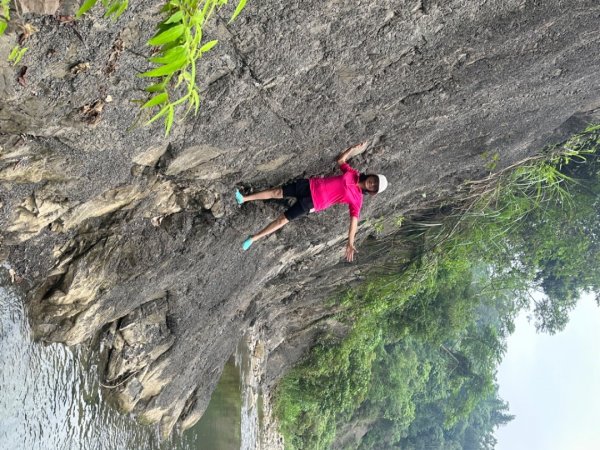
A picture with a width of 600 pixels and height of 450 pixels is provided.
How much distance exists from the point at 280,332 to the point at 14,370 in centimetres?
734

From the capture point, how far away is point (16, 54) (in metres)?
3.24

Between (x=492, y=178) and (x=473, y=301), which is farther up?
(x=492, y=178)

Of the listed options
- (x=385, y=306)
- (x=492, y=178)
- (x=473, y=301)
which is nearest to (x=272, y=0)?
(x=492, y=178)

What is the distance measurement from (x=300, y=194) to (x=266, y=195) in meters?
0.40

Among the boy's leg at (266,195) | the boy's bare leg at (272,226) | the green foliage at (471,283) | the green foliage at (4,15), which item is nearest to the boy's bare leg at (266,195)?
the boy's leg at (266,195)

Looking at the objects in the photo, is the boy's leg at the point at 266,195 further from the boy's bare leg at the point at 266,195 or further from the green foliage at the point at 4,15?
the green foliage at the point at 4,15

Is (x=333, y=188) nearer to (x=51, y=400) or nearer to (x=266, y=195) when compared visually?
(x=266, y=195)

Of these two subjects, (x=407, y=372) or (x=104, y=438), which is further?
(x=407, y=372)

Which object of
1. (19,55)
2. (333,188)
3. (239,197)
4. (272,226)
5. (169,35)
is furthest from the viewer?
(272,226)

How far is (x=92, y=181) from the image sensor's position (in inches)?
179

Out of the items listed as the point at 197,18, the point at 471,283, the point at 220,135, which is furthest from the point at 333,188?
the point at 471,283

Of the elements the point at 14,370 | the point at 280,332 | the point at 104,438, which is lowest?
the point at 104,438

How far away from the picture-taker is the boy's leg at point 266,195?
19.3 feet

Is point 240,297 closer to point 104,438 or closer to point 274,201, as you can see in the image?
point 274,201
